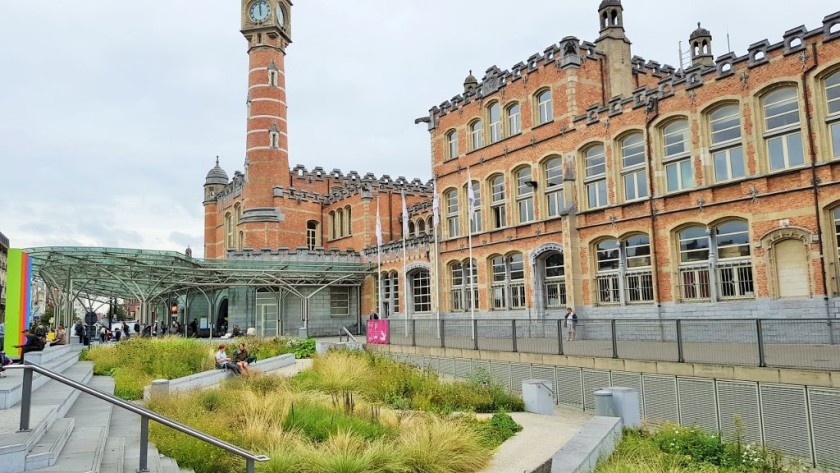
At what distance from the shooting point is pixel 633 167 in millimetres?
23875

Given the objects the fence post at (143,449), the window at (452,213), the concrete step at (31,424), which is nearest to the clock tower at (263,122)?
the window at (452,213)

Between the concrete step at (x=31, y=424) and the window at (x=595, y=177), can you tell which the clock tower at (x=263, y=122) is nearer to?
the window at (x=595, y=177)

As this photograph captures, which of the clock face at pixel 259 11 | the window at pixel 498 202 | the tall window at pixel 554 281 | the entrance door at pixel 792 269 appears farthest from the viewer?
the clock face at pixel 259 11

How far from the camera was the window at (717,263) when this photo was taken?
20.2 m

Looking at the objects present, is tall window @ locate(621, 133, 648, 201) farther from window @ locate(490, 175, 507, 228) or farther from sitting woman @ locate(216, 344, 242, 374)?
sitting woman @ locate(216, 344, 242, 374)

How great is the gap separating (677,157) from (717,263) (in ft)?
13.4

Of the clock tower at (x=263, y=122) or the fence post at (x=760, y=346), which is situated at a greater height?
the clock tower at (x=263, y=122)

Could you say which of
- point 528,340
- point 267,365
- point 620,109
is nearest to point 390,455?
point 528,340

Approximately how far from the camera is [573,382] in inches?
597

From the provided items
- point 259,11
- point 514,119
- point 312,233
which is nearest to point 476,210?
point 514,119

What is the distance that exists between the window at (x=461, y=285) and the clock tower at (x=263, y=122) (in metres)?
15.7

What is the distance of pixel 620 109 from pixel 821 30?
7219mm

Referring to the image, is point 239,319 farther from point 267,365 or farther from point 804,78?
point 804,78

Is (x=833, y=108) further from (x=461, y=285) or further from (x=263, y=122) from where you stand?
(x=263, y=122)
